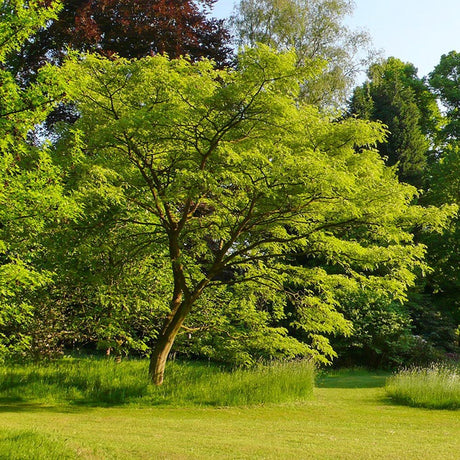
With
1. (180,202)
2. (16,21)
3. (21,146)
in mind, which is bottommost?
(21,146)

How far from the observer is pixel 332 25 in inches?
790

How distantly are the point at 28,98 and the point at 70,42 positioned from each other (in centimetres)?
1006

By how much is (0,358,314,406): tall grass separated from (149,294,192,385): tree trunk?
0.22 m

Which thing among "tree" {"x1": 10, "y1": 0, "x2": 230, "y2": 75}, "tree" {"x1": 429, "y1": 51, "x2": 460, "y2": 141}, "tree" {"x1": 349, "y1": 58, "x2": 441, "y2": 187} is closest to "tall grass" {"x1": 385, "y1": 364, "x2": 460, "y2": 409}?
"tree" {"x1": 10, "y1": 0, "x2": 230, "y2": 75}

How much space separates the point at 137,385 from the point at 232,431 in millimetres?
3289

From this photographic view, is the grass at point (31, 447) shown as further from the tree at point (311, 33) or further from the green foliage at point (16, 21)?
the tree at point (311, 33)

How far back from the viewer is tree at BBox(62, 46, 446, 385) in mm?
8609

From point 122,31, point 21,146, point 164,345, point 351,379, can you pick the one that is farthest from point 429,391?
point 122,31

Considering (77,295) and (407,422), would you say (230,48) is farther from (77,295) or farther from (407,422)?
(407,422)

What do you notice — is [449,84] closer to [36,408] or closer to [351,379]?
[351,379]

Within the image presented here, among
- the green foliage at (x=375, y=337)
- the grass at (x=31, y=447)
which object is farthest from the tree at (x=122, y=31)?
the grass at (x=31, y=447)

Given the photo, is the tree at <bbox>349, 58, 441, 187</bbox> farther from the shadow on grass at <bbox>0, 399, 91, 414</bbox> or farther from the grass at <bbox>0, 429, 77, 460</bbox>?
the grass at <bbox>0, 429, 77, 460</bbox>

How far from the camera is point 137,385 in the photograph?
33.3 feet

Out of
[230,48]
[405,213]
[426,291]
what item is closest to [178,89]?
[405,213]
